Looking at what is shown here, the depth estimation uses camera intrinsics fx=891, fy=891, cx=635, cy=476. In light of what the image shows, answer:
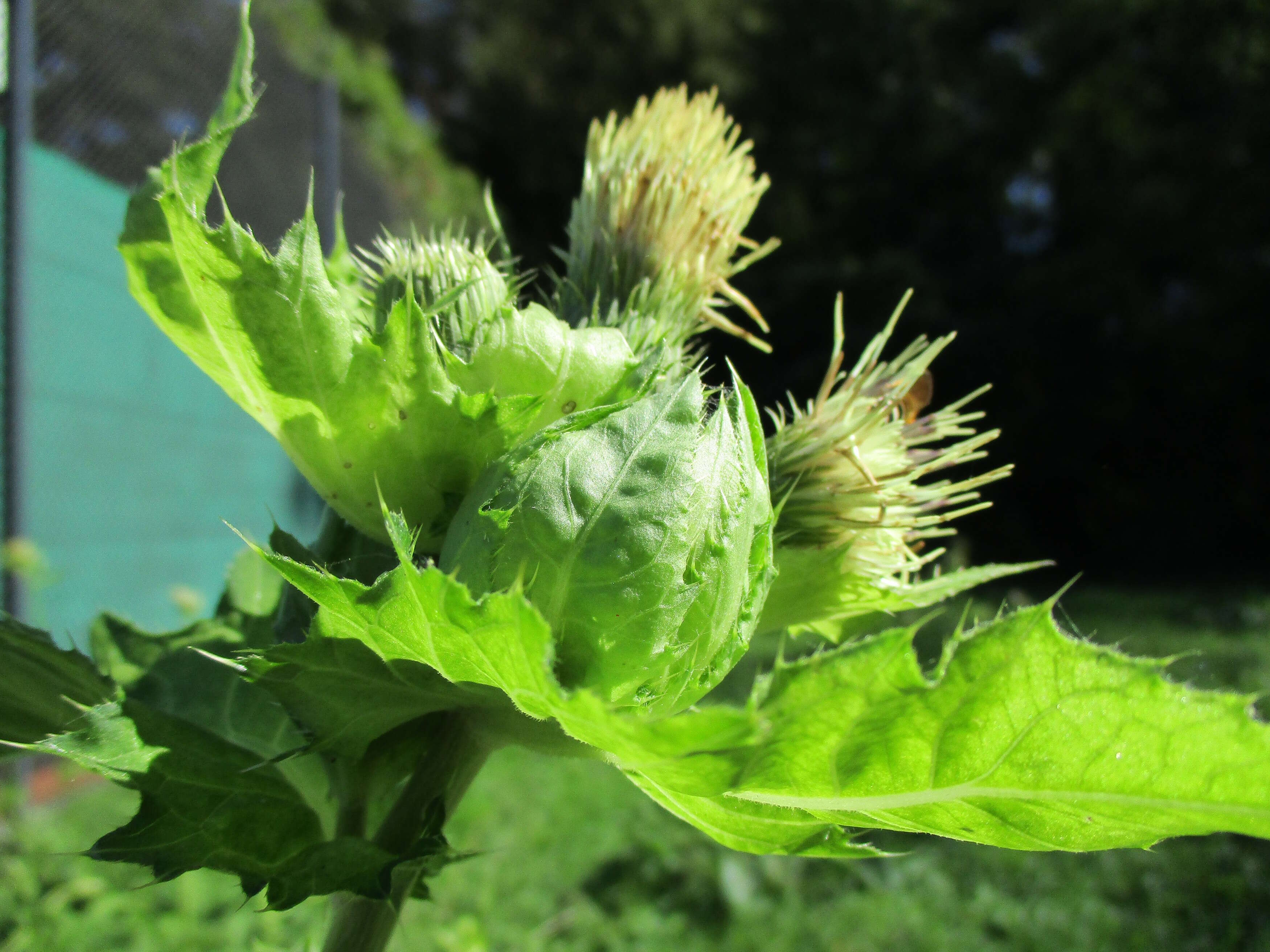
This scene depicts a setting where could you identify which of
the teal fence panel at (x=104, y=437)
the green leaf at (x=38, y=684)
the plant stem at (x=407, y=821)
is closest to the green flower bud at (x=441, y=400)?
the plant stem at (x=407, y=821)

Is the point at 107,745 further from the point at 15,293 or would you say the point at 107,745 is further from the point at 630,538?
the point at 15,293

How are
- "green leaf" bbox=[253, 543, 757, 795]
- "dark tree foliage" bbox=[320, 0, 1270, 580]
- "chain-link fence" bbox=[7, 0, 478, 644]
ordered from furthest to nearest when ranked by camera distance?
"dark tree foliage" bbox=[320, 0, 1270, 580] → "chain-link fence" bbox=[7, 0, 478, 644] → "green leaf" bbox=[253, 543, 757, 795]

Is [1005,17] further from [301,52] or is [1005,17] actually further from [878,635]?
[878,635]

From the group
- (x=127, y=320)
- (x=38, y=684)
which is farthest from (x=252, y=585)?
(x=127, y=320)

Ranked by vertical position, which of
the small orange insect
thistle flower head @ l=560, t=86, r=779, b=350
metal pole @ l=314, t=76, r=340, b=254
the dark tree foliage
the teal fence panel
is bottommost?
the small orange insect

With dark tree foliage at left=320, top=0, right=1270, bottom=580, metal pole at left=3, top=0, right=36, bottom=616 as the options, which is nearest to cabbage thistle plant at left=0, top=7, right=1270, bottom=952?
metal pole at left=3, top=0, right=36, bottom=616

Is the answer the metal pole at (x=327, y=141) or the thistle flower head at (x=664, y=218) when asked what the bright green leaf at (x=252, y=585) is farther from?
the metal pole at (x=327, y=141)

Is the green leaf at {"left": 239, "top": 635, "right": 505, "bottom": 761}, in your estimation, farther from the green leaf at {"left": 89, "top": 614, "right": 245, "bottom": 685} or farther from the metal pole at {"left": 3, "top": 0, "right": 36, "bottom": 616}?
the metal pole at {"left": 3, "top": 0, "right": 36, "bottom": 616}
